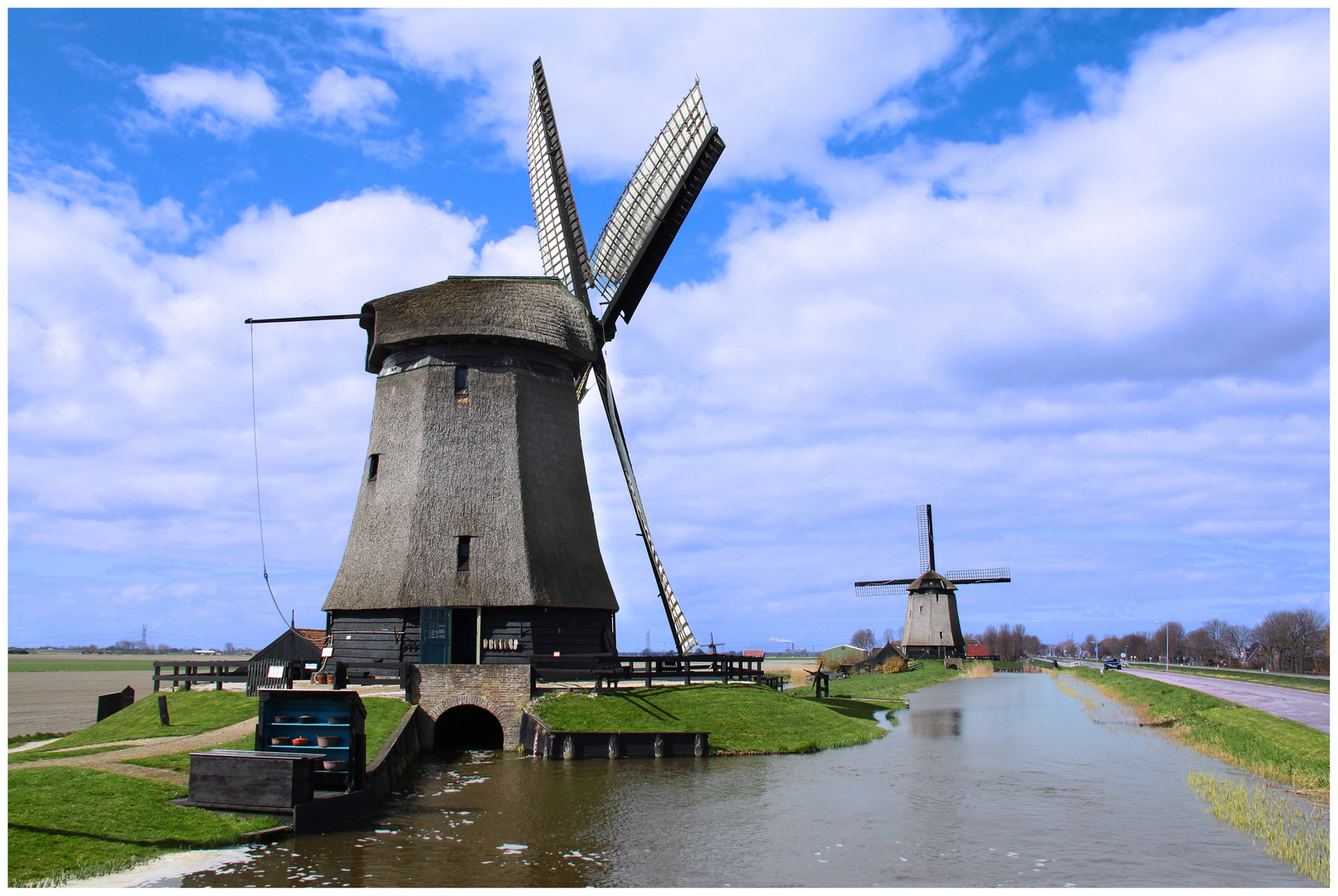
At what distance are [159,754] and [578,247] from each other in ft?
57.2

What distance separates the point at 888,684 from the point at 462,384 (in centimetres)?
2937

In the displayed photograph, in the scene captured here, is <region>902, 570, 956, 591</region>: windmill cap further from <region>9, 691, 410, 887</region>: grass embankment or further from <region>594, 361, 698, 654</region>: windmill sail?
<region>9, 691, 410, 887</region>: grass embankment

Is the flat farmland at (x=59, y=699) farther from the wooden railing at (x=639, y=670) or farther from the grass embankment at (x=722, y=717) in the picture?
the grass embankment at (x=722, y=717)

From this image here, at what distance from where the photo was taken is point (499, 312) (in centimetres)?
2261

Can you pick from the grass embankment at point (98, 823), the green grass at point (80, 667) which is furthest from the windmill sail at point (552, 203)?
the green grass at point (80, 667)

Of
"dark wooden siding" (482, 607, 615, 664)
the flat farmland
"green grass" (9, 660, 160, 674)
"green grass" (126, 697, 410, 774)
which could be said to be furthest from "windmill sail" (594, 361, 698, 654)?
"green grass" (9, 660, 160, 674)

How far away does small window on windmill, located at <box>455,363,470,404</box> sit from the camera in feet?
73.2

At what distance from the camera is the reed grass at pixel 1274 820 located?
10273mm

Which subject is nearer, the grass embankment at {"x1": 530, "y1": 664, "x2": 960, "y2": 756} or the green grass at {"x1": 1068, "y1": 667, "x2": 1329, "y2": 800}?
the green grass at {"x1": 1068, "y1": 667, "x2": 1329, "y2": 800}

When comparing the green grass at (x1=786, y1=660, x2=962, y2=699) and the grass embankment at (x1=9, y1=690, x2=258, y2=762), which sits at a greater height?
the grass embankment at (x1=9, y1=690, x2=258, y2=762)

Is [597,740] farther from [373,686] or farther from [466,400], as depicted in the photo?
[466,400]

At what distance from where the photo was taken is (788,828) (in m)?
11.7

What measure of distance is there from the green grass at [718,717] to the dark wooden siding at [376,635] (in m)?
3.79

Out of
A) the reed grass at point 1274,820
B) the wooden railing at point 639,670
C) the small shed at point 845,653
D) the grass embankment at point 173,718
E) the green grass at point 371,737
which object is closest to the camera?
the reed grass at point 1274,820
